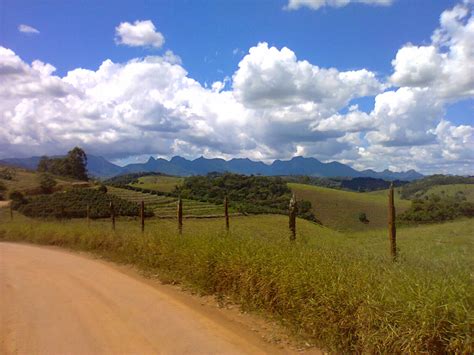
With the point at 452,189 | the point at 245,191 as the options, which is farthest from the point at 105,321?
the point at 452,189

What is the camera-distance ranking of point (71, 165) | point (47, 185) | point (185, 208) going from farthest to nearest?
1. point (71, 165)
2. point (47, 185)
3. point (185, 208)

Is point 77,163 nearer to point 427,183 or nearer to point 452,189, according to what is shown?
point 452,189

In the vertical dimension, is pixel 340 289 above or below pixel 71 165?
below

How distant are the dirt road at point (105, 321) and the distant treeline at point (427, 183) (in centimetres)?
14827

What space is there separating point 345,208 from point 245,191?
2722 centimetres

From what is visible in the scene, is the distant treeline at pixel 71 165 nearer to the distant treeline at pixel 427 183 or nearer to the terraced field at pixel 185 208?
the terraced field at pixel 185 208

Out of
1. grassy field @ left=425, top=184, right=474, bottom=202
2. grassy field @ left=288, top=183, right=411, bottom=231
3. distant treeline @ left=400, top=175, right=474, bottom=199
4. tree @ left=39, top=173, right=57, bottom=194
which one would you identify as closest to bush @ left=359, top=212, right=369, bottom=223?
grassy field @ left=288, top=183, right=411, bottom=231

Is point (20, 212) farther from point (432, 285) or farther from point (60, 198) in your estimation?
point (432, 285)

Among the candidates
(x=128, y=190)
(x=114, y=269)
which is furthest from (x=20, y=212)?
(x=114, y=269)

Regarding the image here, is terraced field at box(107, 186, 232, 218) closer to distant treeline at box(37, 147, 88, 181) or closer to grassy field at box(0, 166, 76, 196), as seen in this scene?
grassy field at box(0, 166, 76, 196)

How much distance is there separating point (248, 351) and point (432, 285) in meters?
2.61

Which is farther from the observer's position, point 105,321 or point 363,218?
point 363,218

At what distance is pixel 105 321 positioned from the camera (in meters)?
7.31


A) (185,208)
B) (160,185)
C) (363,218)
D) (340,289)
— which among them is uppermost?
(340,289)
